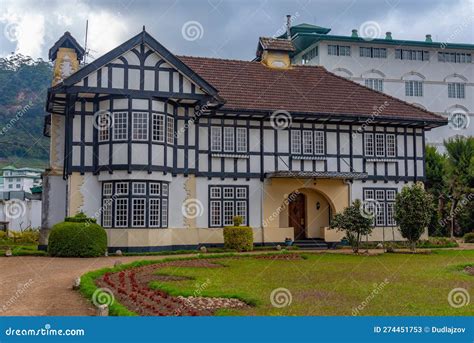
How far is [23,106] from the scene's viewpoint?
7344 cm

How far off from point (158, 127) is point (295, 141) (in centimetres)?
728

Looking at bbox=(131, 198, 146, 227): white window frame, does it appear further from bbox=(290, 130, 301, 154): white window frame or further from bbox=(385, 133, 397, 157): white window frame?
bbox=(385, 133, 397, 157): white window frame

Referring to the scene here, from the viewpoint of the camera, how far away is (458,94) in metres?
56.7

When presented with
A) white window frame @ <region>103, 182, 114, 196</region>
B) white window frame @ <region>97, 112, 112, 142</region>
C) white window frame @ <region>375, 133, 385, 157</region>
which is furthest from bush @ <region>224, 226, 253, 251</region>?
white window frame @ <region>375, 133, 385, 157</region>

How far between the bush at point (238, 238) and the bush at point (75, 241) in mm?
5907

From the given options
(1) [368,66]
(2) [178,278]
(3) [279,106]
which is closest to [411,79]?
(1) [368,66]

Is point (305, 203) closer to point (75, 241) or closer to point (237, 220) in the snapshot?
point (237, 220)

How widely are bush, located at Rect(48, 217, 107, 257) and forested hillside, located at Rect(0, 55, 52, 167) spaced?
2078 inches

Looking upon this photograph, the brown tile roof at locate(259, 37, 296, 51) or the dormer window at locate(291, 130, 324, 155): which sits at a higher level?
the brown tile roof at locate(259, 37, 296, 51)

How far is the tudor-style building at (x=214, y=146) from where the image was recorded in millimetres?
25391

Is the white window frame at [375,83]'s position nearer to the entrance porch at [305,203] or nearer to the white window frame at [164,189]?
the entrance porch at [305,203]

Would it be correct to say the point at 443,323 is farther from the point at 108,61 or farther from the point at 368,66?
the point at 368,66

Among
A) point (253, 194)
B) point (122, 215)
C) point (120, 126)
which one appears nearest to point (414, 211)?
point (253, 194)

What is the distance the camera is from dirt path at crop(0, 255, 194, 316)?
36.7 feet
